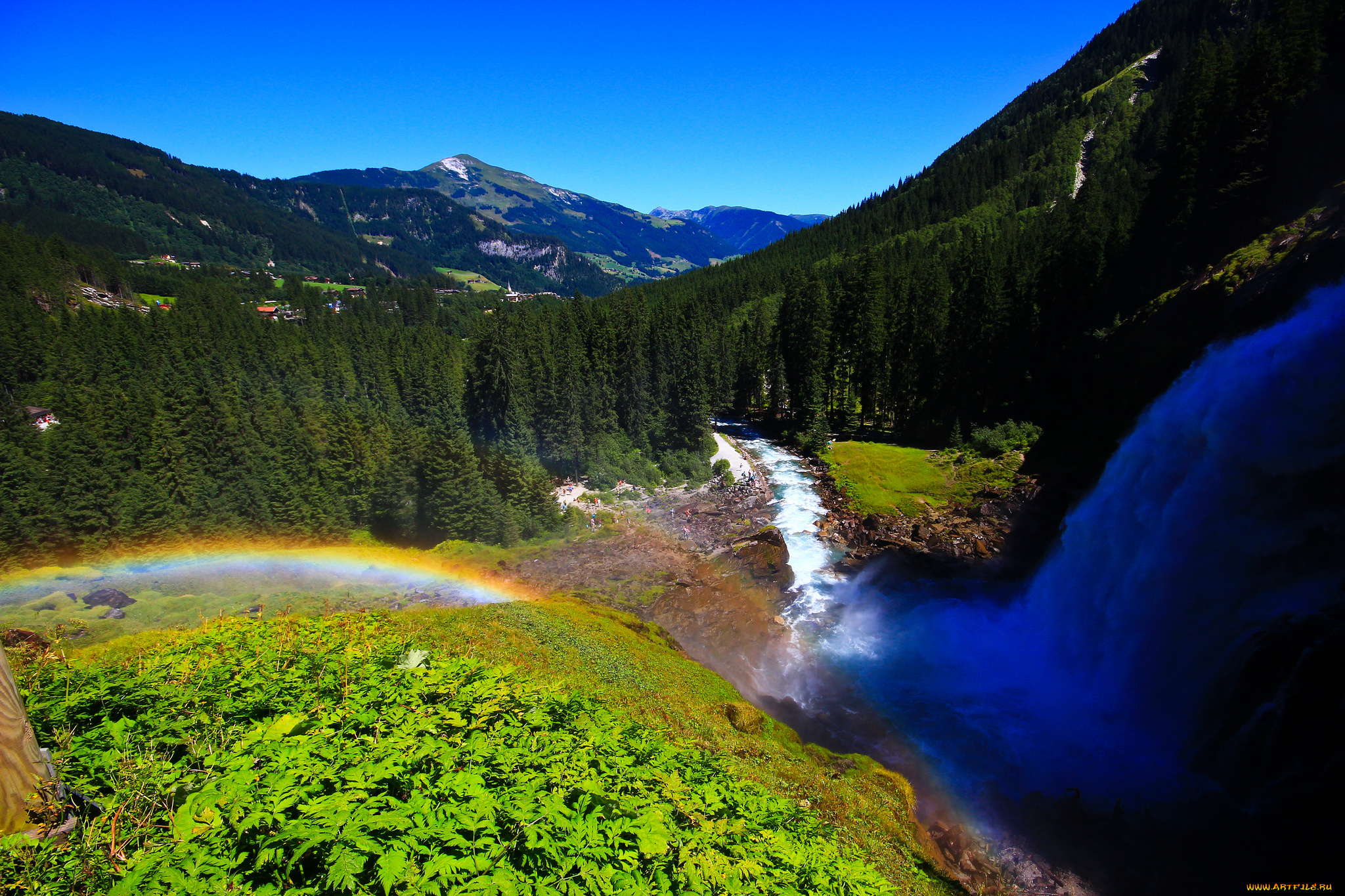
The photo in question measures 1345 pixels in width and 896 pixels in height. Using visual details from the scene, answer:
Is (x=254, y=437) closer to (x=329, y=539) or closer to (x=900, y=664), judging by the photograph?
(x=329, y=539)

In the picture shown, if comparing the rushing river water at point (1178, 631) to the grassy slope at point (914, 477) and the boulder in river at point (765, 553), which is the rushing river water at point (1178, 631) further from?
the grassy slope at point (914, 477)

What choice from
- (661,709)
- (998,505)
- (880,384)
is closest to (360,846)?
(661,709)

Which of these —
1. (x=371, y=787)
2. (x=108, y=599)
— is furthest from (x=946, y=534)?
(x=108, y=599)

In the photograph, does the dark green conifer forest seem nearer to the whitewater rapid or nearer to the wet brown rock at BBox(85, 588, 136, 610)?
the whitewater rapid

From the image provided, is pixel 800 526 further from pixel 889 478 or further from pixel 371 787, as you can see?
pixel 371 787

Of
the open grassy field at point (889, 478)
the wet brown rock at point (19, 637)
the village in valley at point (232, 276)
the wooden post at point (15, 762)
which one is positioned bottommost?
the open grassy field at point (889, 478)

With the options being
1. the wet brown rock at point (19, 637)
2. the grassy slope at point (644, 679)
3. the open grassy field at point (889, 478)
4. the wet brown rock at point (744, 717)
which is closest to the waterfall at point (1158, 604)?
the grassy slope at point (644, 679)
